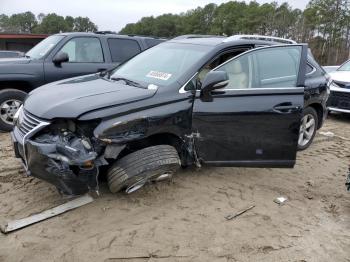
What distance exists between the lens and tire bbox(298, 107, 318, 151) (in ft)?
20.7

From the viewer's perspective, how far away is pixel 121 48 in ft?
25.2

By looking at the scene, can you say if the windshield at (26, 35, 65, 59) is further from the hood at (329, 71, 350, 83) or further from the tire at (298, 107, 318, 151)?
the hood at (329, 71, 350, 83)

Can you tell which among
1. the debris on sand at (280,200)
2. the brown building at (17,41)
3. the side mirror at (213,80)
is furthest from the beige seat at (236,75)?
the brown building at (17,41)

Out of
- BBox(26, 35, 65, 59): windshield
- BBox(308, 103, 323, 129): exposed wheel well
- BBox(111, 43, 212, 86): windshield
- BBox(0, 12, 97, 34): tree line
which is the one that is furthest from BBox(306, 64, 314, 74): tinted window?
BBox(0, 12, 97, 34): tree line

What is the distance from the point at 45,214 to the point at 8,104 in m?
3.38

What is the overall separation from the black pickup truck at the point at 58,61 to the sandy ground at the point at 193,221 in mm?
1619

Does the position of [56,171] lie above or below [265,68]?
below

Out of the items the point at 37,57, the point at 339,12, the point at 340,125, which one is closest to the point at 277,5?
the point at 339,12

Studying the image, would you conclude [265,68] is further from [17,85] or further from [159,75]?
[17,85]

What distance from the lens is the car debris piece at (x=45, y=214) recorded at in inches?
142

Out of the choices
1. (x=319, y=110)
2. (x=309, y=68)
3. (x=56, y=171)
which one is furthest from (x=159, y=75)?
(x=319, y=110)

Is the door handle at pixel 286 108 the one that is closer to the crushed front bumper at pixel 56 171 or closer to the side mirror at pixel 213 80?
the side mirror at pixel 213 80

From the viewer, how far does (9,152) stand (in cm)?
563

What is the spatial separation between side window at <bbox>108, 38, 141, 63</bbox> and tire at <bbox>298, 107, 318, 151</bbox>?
131 inches
